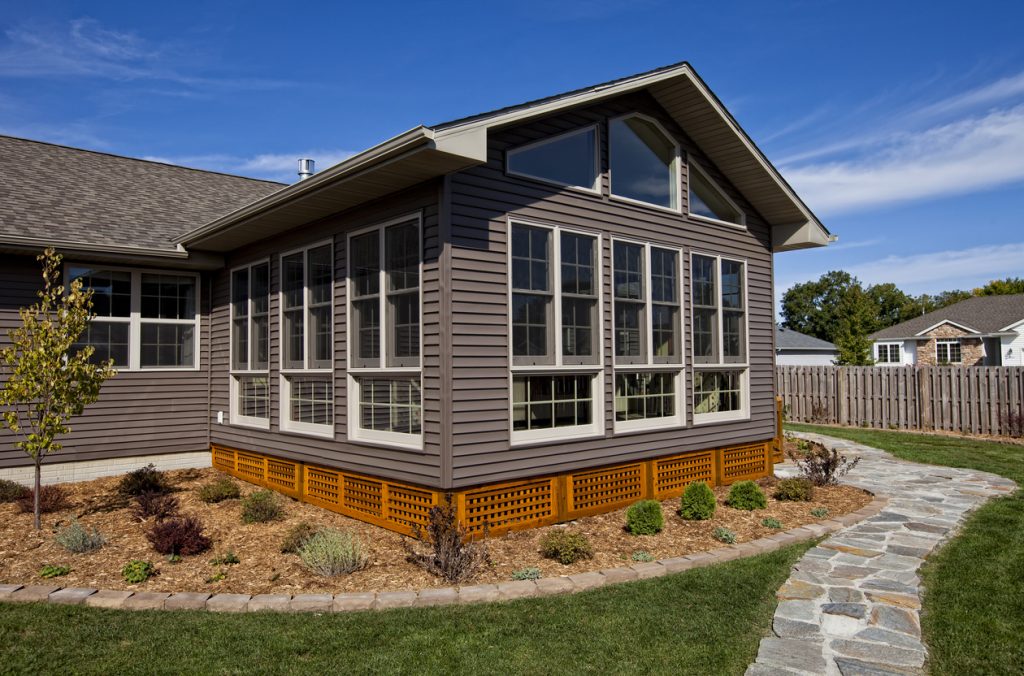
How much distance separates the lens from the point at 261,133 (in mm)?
15555

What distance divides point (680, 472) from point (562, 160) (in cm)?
445

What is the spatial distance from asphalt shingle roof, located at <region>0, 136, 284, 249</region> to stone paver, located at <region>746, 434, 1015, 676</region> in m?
9.93

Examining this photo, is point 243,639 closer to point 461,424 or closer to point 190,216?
point 461,424

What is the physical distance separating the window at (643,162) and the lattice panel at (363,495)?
466 centimetres

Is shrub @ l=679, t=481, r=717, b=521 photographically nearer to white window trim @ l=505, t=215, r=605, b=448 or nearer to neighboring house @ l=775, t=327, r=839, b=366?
white window trim @ l=505, t=215, r=605, b=448

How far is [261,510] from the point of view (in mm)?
7332

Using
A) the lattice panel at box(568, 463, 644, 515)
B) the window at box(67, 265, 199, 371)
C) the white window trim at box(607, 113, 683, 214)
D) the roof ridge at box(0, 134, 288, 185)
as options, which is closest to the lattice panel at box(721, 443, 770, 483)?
the lattice panel at box(568, 463, 644, 515)

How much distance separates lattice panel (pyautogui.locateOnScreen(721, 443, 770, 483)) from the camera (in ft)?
30.6

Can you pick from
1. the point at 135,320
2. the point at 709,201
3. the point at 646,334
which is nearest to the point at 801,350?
the point at 709,201

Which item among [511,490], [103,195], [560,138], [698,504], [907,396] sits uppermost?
[103,195]

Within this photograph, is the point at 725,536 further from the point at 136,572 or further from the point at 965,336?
the point at 965,336

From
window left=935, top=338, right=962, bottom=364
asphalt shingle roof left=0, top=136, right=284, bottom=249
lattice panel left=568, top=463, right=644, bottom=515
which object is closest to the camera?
lattice panel left=568, top=463, right=644, bottom=515

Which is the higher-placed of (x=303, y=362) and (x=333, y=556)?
(x=303, y=362)

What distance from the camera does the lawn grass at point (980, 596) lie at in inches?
155
